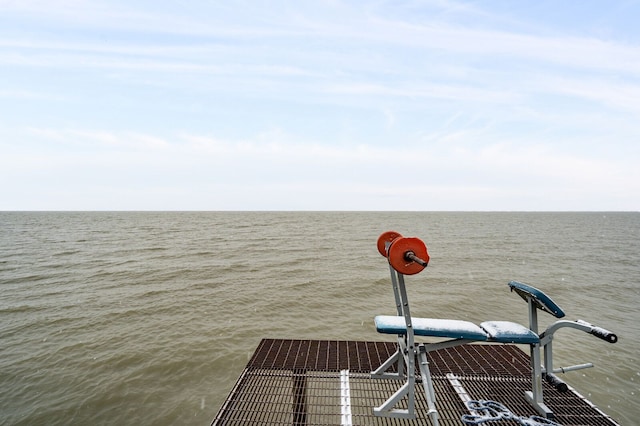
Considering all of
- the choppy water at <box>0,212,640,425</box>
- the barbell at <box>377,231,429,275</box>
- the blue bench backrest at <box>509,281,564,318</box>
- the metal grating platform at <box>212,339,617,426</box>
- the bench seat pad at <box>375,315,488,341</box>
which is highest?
the barbell at <box>377,231,429,275</box>

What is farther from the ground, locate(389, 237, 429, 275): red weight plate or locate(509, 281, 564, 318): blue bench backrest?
locate(389, 237, 429, 275): red weight plate

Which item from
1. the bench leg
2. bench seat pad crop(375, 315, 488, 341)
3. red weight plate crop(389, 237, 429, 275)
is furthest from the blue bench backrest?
red weight plate crop(389, 237, 429, 275)

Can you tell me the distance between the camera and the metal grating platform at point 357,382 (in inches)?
156

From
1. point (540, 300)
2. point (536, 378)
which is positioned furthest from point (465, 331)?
point (536, 378)

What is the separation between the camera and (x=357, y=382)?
456 cm

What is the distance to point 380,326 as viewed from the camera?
3.92m

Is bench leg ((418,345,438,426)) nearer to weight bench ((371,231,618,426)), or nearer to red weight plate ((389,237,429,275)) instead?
weight bench ((371,231,618,426))

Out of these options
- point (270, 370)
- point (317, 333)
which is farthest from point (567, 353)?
point (270, 370)

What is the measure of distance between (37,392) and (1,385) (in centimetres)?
100

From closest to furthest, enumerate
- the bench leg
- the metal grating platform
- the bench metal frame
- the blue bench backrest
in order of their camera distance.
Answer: the bench leg < the bench metal frame < the blue bench backrest < the metal grating platform

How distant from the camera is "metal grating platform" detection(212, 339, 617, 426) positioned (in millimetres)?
3953

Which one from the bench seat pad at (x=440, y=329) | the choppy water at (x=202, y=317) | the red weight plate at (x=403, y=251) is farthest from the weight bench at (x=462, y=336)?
the choppy water at (x=202, y=317)

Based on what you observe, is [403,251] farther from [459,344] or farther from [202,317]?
[202,317]

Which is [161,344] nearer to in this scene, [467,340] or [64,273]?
[467,340]
